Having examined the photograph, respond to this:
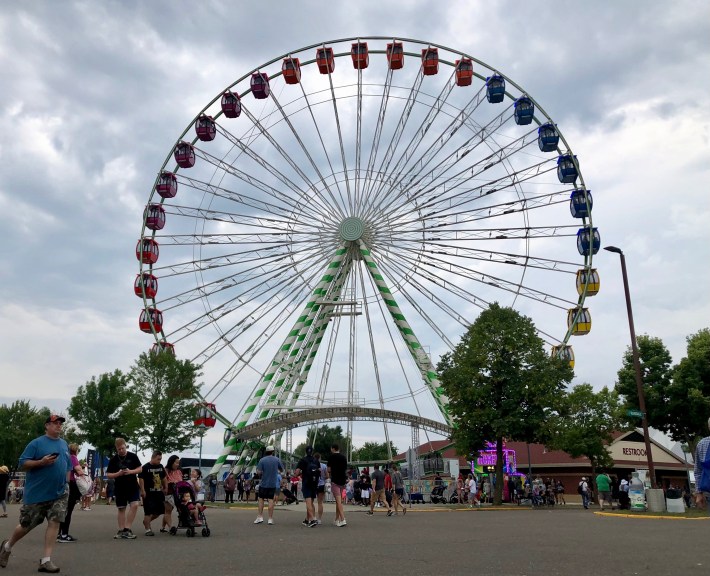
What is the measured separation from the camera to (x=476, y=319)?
35.9 m

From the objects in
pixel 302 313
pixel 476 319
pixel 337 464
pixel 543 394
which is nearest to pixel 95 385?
pixel 302 313

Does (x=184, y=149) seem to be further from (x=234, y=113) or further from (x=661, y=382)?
(x=661, y=382)

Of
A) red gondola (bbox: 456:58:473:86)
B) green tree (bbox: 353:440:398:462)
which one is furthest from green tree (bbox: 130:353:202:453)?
green tree (bbox: 353:440:398:462)

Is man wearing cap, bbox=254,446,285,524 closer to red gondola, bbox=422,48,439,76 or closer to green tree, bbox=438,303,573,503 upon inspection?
green tree, bbox=438,303,573,503

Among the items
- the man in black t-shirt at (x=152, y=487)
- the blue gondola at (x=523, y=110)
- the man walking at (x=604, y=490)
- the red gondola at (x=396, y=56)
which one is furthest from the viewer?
the red gondola at (x=396, y=56)

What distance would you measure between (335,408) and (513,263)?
39.2ft

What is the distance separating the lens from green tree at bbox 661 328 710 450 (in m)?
47.1

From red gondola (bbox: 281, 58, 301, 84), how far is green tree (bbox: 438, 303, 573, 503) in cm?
1626

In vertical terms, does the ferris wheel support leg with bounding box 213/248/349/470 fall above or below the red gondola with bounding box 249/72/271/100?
below

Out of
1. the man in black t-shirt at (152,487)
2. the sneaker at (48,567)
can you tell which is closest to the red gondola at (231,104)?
the man in black t-shirt at (152,487)

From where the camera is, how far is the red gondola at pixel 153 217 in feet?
127

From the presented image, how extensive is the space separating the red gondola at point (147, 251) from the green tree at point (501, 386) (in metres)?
16.4

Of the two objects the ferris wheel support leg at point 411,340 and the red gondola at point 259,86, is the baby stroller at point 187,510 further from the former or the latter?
the red gondola at point 259,86

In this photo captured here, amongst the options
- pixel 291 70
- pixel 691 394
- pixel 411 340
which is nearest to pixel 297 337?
pixel 411 340
